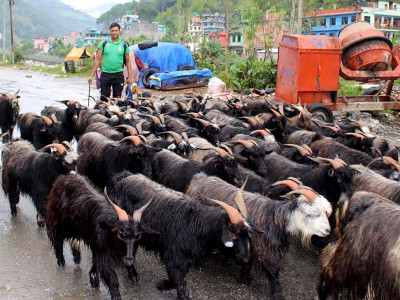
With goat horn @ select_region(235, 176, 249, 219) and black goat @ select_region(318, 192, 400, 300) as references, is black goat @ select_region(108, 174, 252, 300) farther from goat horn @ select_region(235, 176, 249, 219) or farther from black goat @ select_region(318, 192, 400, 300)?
black goat @ select_region(318, 192, 400, 300)

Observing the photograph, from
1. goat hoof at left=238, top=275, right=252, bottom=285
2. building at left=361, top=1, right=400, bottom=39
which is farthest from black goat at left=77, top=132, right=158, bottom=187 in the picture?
building at left=361, top=1, right=400, bottom=39

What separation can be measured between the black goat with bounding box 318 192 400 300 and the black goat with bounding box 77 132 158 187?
7.86ft

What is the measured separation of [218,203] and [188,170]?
4.49 ft

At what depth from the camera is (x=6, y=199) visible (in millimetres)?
6055

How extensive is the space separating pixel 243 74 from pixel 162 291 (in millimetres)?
12358

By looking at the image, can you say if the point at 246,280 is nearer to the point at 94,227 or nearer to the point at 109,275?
the point at 109,275

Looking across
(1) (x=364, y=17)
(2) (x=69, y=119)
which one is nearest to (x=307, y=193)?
(2) (x=69, y=119)

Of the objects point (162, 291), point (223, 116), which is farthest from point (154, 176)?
point (223, 116)

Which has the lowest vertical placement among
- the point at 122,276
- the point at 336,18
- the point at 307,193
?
the point at 122,276

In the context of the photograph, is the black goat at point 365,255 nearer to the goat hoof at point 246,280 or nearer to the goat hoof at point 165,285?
the goat hoof at point 246,280

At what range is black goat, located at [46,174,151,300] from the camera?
3514 mm

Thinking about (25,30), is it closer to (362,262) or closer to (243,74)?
(243,74)

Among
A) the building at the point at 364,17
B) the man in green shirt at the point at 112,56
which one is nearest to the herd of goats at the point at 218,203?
the man in green shirt at the point at 112,56

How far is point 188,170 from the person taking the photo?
5.17 metres
